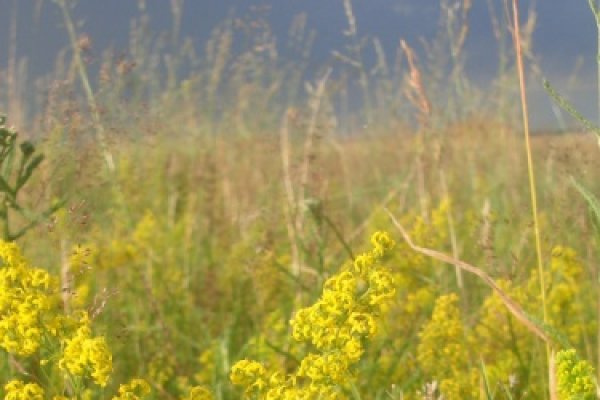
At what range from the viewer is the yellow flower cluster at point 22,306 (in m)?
1.37

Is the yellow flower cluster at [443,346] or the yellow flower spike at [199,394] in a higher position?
the yellow flower spike at [199,394]

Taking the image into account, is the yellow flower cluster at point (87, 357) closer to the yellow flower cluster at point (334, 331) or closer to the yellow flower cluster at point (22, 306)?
the yellow flower cluster at point (22, 306)

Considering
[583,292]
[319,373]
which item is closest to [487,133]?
[583,292]

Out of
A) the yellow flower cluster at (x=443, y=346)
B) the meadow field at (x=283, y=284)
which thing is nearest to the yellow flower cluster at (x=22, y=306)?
the meadow field at (x=283, y=284)

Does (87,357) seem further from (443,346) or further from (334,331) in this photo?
(443,346)

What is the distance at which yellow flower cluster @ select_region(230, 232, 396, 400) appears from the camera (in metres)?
1.39

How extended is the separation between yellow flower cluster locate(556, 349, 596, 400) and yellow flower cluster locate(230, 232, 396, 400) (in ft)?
0.92

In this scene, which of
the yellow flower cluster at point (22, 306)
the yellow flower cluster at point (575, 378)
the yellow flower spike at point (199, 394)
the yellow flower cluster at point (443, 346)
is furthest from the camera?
the yellow flower cluster at point (443, 346)

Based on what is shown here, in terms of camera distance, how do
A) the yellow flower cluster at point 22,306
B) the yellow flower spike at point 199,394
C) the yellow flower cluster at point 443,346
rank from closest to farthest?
the yellow flower cluster at point 22,306 → the yellow flower spike at point 199,394 → the yellow flower cluster at point 443,346

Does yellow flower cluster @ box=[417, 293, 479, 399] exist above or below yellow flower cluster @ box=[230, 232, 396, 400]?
below

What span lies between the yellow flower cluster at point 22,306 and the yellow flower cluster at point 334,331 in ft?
1.02

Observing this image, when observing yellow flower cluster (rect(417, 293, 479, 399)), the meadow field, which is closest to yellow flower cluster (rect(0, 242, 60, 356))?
the meadow field

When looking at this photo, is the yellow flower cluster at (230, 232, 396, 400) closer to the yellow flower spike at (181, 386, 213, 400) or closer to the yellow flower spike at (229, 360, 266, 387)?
the yellow flower spike at (229, 360, 266, 387)

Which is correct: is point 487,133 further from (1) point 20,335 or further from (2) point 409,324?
(1) point 20,335
